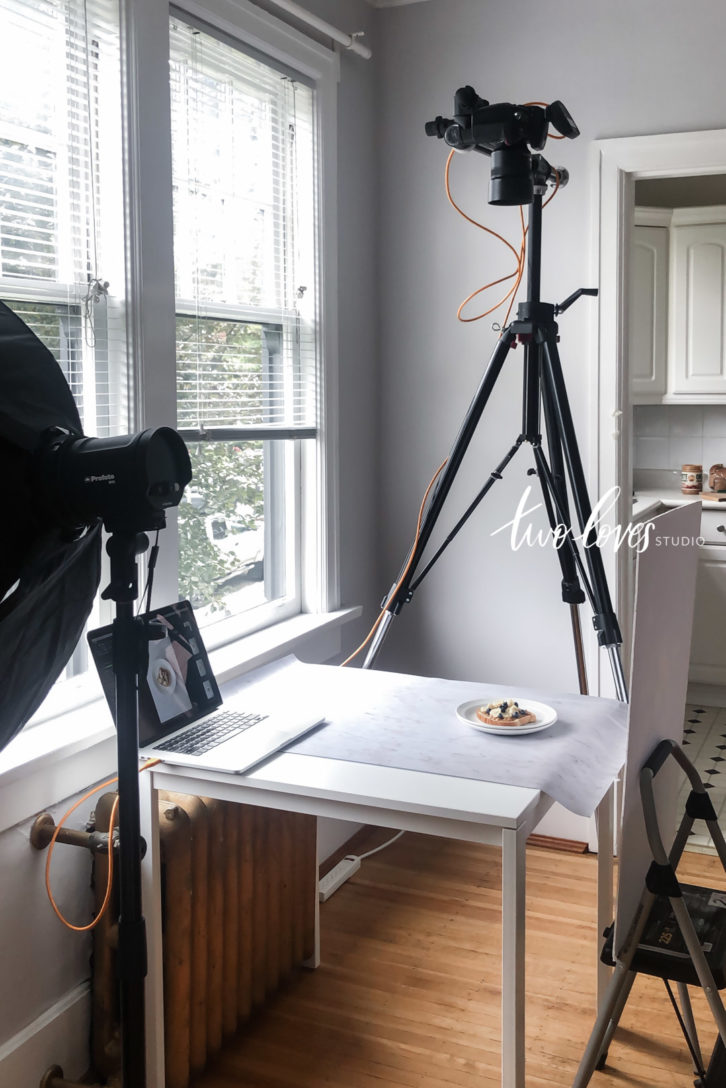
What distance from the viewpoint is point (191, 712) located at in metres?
1.98

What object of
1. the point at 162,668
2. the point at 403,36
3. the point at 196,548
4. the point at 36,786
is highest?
the point at 403,36

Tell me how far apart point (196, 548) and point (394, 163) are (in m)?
1.44

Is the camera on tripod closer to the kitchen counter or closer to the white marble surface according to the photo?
the white marble surface

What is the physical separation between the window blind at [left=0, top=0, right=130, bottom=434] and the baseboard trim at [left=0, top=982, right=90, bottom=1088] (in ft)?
3.59

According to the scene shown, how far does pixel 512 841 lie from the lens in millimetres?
1544

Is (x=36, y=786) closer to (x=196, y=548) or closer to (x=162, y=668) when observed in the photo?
(x=162, y=668)

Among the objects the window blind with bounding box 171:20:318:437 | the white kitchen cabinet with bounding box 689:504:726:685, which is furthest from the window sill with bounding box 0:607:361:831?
the white kitchen cabinet with bounding box 689:504:726:685

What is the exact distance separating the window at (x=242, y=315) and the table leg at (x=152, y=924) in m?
0.66

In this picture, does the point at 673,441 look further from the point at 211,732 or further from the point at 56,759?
the point at 56,759

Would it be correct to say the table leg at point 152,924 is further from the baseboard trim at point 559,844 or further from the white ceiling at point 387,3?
the white ceiling at point 387,3

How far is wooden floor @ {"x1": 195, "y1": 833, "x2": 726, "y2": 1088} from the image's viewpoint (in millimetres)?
2029

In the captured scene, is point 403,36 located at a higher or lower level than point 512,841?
higher

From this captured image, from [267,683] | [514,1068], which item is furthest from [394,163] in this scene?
[514,1068]

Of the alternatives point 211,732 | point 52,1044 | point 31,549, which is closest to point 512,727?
point 211,732
